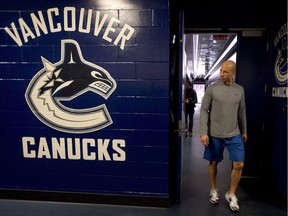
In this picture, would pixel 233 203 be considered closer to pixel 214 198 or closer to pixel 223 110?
pixel 214 198

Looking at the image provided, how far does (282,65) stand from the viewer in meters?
2.53

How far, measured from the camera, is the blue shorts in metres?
2.30

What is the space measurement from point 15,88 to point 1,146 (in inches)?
25.9

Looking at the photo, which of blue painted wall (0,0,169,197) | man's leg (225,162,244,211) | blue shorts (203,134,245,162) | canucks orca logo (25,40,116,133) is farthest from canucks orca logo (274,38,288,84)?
canucks orca logo (25,40,116,133)

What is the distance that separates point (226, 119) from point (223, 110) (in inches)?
3.6

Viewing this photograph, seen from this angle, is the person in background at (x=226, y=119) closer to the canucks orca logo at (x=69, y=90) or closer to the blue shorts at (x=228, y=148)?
the blue shorts at (x=228, y=148)

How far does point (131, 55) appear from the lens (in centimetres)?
229

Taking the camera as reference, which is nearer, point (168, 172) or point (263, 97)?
point (168, 172)

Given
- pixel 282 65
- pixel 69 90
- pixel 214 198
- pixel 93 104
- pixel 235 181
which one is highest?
pixel 282 65

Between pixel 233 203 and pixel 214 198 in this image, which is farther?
pixel 214 198

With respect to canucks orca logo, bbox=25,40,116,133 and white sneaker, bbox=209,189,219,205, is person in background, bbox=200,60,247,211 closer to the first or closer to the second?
white sneaker, bbox=209,189,219,205

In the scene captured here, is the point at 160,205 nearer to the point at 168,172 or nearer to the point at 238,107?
the point at 168,172

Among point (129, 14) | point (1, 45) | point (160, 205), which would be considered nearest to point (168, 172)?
point (160, 205)

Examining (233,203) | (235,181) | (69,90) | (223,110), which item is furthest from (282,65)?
(69,90)
